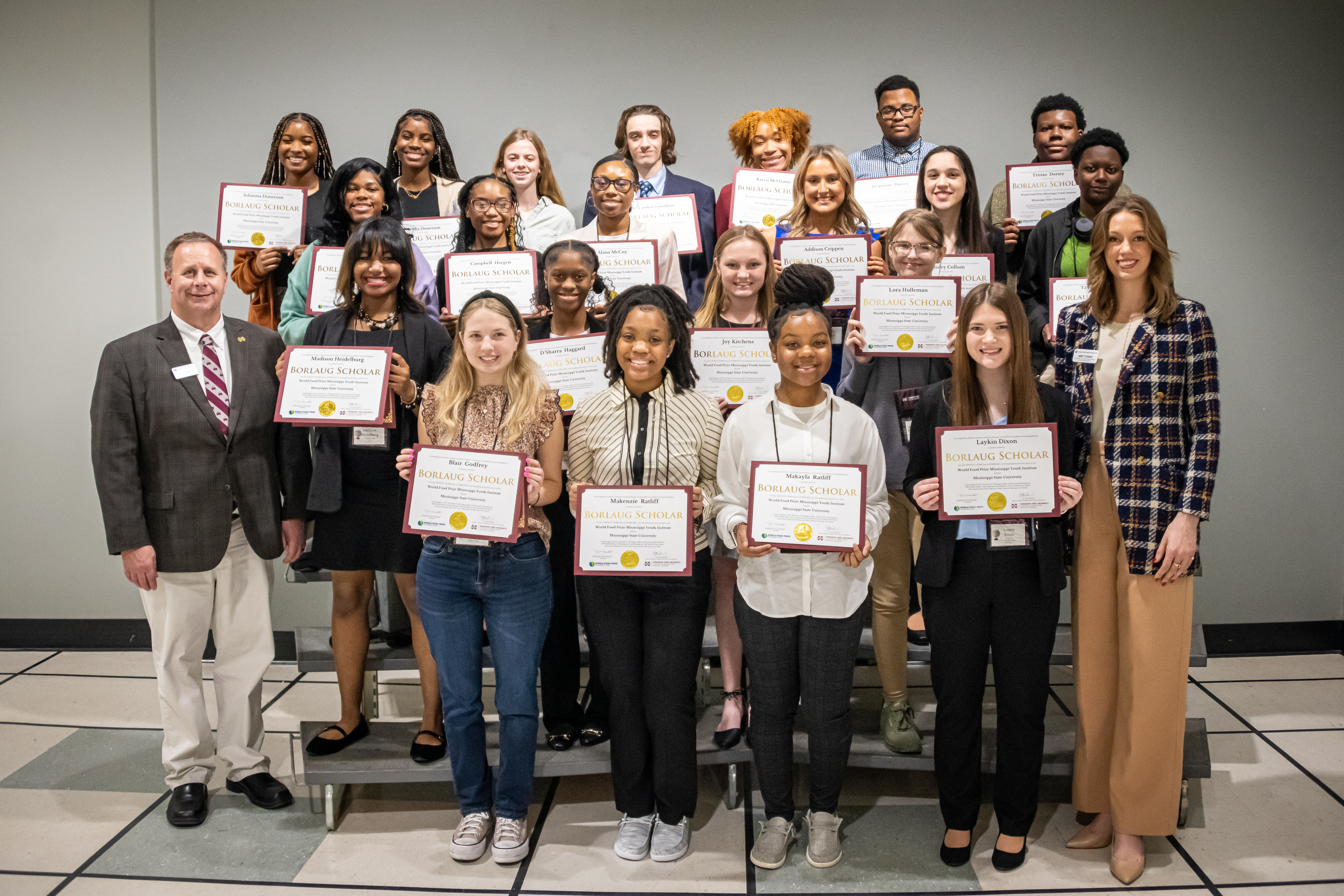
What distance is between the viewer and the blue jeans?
278cm

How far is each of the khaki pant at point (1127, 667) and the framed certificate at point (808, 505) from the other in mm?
787

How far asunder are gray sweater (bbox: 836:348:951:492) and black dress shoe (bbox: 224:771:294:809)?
2.34 metres

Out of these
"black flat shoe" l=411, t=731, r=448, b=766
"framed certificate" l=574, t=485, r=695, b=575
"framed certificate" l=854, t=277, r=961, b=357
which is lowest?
"black flat shoe" l=411, t=731, r=448, b=766

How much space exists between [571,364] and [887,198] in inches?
63.7

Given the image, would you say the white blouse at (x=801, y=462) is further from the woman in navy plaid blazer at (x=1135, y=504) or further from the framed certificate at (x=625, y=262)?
the framed certificate at (x=625, y=262)

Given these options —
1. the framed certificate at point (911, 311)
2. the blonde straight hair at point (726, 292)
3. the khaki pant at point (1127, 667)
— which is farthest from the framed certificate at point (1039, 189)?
the khaki pant at point (1127, 667)

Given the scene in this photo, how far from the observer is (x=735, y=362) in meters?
3.16

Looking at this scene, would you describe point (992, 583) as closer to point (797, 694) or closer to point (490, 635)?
point (797, 694)

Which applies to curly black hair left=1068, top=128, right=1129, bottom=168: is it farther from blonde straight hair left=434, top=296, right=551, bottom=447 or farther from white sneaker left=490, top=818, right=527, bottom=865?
white sneaker left=490, top=818, right=527, bottom=865

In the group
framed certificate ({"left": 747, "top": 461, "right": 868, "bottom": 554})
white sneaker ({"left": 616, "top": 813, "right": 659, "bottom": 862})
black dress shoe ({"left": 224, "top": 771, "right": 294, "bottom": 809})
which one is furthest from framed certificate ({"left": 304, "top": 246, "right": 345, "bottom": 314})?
white sneaker ({"left": 616, "top": 813, "right": 659, "bottom": 862})

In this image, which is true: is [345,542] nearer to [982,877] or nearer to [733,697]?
[733,697]

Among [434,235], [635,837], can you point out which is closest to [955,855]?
[635,837]

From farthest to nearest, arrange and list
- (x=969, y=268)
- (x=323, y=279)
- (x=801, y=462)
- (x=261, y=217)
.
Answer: (x=261, y=217) < (x=323, y=279) < (x=969, y=268) < (x=801, y=462)

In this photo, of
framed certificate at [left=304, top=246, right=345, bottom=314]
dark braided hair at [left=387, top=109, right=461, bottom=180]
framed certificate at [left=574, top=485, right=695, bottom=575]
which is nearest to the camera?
framed certificate at [left=574, top=485, right=695, bottom=575]
